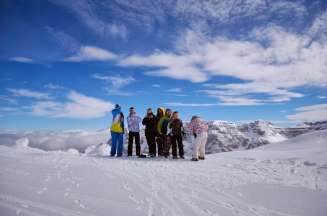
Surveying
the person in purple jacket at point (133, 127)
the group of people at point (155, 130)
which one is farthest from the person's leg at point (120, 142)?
the person in purple jacket at point (133, 127)

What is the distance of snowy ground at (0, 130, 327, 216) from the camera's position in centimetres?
528

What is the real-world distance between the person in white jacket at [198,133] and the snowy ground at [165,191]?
288 cm

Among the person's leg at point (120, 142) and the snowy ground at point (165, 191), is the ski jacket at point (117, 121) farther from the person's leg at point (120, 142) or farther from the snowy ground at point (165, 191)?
the snowy ground at point (165, 191)

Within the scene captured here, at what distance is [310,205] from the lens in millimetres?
5855

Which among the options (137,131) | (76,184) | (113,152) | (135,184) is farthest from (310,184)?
(113,152)

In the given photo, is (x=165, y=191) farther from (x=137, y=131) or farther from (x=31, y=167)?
(x=137, y=131)

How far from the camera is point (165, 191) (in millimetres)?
6594

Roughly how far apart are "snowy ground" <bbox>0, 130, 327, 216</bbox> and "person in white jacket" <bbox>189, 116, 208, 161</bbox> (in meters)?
2.88

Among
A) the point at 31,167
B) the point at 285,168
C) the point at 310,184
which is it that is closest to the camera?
the point at 310,184

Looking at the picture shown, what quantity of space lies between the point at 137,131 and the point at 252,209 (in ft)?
29.5

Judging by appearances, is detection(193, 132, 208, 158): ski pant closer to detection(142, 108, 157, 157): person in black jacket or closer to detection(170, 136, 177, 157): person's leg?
detection(170, 136, 177, 157): person's leg

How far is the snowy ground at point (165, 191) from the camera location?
17.3ft

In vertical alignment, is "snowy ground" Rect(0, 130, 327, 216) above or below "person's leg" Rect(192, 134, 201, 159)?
below

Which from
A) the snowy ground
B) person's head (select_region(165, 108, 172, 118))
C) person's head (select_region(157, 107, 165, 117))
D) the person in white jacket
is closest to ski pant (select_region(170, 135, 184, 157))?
the person in white jacket
